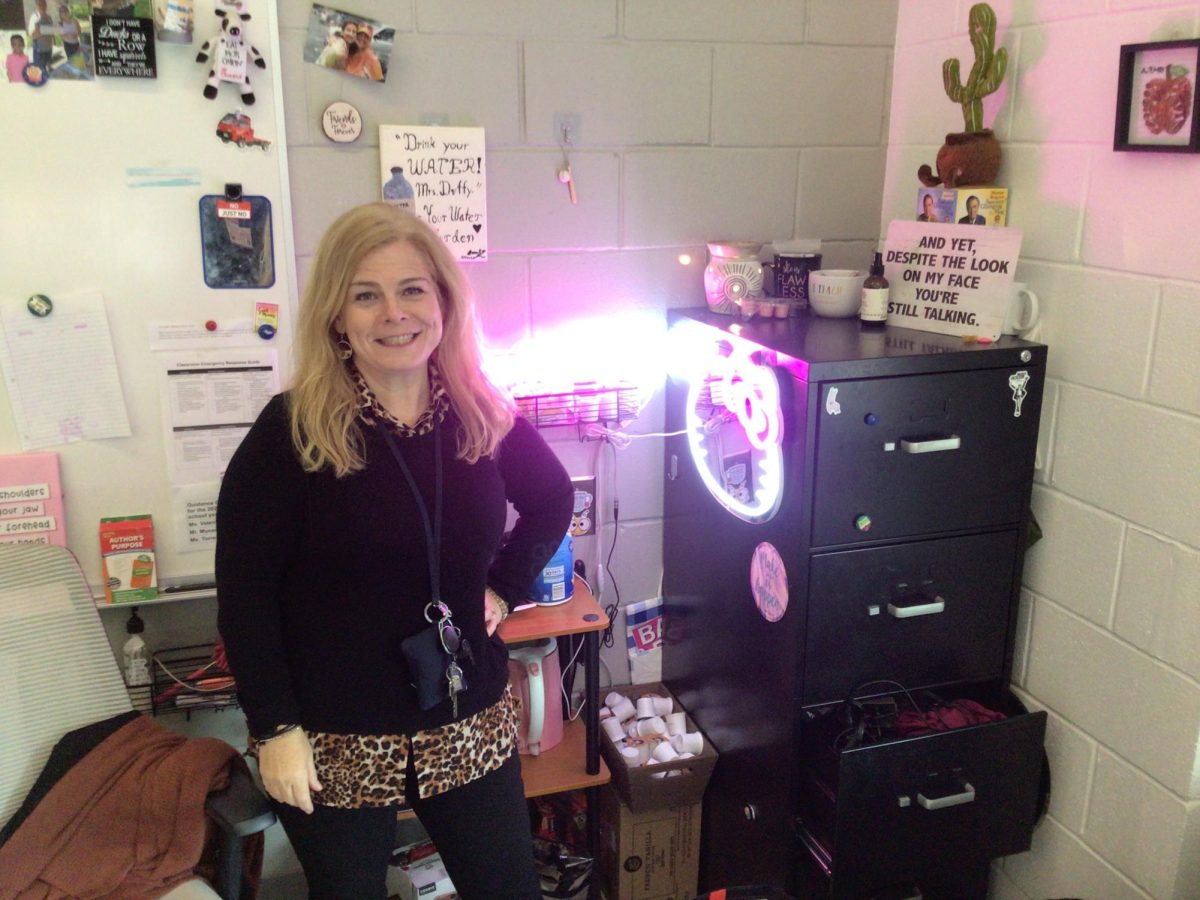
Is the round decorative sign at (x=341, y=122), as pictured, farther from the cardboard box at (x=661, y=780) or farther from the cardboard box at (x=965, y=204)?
the cardboard box at (x=661, y=780)

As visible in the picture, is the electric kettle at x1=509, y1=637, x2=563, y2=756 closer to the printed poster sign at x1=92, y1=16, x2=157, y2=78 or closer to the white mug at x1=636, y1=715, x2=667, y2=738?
the white mug at x1=636, y1=715, x2=667, y2=738

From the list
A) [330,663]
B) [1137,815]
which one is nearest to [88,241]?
[330,663]

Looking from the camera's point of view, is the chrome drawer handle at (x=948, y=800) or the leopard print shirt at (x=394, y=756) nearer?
the leopard print shirt at (x=394, y=756)

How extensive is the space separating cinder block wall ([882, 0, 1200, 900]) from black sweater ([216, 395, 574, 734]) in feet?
3.66

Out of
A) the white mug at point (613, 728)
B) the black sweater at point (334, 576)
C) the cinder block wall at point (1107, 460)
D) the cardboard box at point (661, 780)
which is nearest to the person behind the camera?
the black sweater at point (334, 576)

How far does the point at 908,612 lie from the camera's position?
1.79m

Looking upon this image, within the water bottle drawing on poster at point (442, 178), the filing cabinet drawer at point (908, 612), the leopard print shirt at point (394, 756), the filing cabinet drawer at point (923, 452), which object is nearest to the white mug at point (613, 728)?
the filing cabinet drawer at point (908, 612)

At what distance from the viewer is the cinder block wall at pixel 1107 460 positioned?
1.60 m

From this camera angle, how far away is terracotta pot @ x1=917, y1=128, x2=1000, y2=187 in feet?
6.22

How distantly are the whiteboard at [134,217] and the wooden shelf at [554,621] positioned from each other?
2.26 ft

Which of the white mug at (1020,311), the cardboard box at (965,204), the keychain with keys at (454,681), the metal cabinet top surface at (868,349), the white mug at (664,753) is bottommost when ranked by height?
the white mug at (664,753)

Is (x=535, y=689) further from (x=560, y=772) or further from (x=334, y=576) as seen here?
(x=334, y=576)

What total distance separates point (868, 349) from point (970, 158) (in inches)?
19.1

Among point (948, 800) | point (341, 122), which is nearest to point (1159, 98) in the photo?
point (948, 800)
